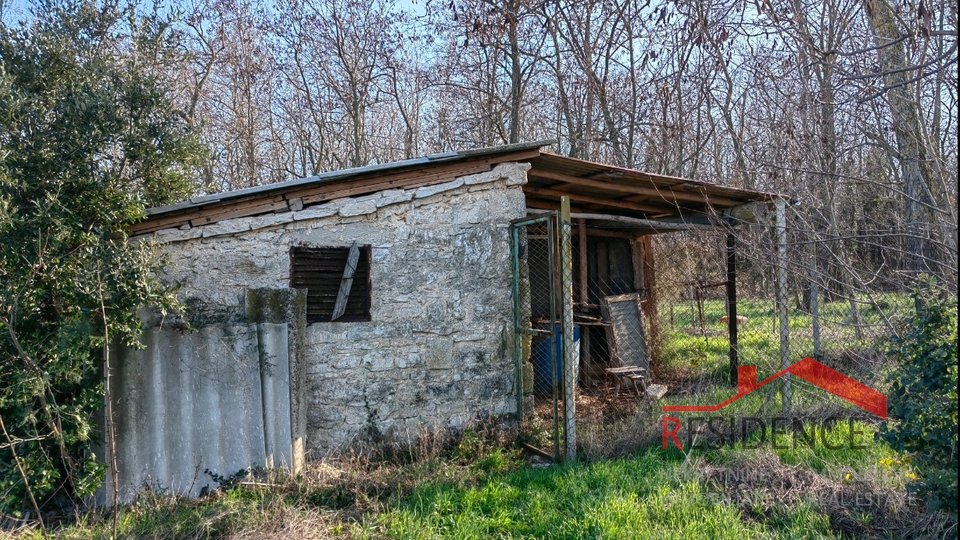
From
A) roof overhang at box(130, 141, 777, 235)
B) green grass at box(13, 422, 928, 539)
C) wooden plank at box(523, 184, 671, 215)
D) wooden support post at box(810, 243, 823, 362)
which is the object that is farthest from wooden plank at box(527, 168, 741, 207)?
green grass at box(13, 422, 928, 539)

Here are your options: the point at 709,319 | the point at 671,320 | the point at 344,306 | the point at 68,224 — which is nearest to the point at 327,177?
the point at 344,306

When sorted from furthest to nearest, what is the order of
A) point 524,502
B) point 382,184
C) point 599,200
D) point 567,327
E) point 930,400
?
point 599,200, point 382,184, point 567,327, point 524,502, point 930,400

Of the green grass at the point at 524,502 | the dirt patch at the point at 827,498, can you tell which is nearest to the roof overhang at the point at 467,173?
the green grass at the point at 524,502

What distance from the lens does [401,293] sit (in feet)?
19.3

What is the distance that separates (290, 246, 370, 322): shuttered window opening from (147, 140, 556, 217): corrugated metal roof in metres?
0.61

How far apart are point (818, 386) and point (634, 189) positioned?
9.84ft

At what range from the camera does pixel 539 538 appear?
393 centimetres

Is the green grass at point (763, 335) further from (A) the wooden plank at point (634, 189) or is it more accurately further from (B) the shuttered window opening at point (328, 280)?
(B) the shuttered window opening at point (328, 280)

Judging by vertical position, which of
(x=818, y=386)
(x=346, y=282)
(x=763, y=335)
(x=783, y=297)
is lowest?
(x=818, y=386)

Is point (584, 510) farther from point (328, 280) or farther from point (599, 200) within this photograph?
point (599, 200)

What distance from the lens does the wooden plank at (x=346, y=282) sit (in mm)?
5734

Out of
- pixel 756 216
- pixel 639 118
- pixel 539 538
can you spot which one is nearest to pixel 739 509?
pixel 539 538

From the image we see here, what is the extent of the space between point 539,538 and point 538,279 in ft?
17.4

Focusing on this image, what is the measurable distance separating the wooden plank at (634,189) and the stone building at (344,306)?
1.3 inches
